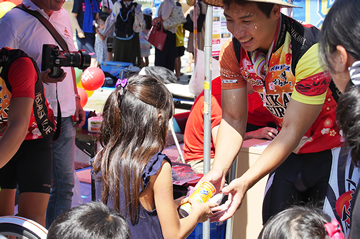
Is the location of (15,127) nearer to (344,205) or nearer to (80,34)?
(344,205)

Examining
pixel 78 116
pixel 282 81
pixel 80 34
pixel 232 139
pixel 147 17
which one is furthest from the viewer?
pixel 147 17

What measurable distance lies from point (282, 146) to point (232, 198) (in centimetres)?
34

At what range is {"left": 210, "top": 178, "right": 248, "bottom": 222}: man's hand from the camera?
5.85 ft

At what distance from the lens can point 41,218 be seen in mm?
2230

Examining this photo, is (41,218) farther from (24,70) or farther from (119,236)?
(119,236)

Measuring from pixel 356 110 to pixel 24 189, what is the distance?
1.86 metres

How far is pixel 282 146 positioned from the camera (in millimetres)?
1761

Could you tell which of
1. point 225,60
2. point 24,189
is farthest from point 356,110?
point 24,189

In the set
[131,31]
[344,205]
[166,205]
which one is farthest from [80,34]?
[344,205]

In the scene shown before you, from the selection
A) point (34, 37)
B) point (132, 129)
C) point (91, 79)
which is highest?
point (34, 37)

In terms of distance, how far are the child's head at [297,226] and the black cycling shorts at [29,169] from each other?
56.2 inches

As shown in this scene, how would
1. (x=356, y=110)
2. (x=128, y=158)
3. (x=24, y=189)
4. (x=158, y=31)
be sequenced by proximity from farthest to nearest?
(x=158, y=31) → (x=24, y=189) → (x=128, y=158) → (x=356, y=110)

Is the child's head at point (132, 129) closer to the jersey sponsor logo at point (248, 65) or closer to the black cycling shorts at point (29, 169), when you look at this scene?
the jersey sponsor logo at point (248, 65)

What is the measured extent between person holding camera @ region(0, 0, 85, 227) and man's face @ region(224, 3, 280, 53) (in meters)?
1.41
